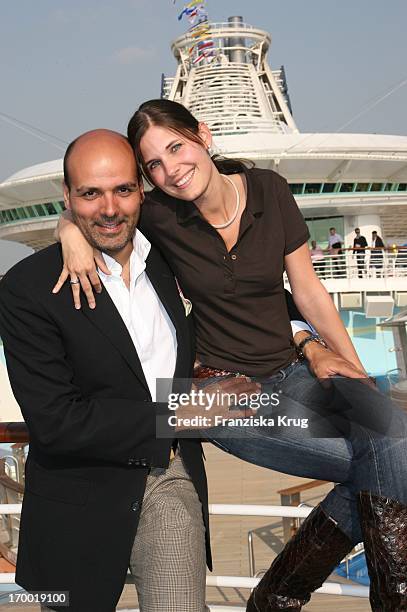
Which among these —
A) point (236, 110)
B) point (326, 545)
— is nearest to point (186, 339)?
point (326, 545)

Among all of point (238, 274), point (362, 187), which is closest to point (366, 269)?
point (362, 187)

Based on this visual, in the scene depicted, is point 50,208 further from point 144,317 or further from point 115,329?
point 115,329

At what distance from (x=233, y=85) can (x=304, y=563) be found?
30895mm

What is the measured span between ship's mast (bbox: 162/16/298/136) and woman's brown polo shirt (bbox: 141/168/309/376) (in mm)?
Answer: 26350

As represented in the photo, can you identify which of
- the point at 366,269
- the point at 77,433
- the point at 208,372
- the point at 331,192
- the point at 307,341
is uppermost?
the point at 331,192

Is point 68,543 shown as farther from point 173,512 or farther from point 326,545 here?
point 326,545

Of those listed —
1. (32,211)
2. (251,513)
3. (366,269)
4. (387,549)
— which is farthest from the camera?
(32,211)

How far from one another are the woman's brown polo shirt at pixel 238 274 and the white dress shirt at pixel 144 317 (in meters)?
0.13

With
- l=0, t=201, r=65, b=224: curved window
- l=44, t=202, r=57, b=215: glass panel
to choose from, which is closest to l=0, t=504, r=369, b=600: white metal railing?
l=0, t=201, r=65, b=224: curved window

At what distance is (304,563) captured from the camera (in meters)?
2.54

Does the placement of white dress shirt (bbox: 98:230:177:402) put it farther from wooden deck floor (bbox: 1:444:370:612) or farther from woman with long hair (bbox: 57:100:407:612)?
wooden deck floor (bbox: 1:444:370:612)

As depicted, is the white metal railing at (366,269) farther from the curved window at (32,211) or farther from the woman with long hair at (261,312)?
the woman with long hair at (261,312)

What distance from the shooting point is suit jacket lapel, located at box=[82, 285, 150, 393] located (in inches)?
94.0

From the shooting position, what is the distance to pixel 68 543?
2367mm
